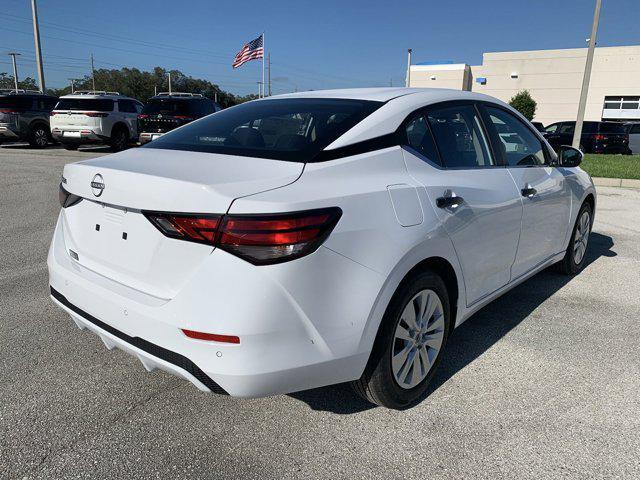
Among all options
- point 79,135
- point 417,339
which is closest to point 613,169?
point 417,339

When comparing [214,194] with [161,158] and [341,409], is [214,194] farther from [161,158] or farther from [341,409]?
[341,409]

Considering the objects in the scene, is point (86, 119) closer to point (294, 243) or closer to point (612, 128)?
point (294, 243)

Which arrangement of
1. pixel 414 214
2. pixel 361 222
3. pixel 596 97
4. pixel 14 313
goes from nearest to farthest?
pixel 361 222, pixel 414 214, pixel 14 313, pixel 596 97

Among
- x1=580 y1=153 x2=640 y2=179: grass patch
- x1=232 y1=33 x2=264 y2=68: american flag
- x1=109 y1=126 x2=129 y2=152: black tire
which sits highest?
x1=232 y1=33 x2=264 y2=68: american flag

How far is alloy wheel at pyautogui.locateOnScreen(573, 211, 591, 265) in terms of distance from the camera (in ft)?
15.5

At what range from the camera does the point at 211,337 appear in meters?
1.94

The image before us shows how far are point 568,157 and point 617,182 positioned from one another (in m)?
8.38

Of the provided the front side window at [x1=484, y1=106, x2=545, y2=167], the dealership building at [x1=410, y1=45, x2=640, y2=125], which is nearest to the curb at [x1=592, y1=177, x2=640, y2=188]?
the front side window at [x1=484, y1=106, x2=545, y2=167]

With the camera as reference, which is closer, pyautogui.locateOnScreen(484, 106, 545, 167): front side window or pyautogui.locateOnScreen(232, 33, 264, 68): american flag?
pyautogui.locateOnScreen(484, 106, 545, 167): front side window

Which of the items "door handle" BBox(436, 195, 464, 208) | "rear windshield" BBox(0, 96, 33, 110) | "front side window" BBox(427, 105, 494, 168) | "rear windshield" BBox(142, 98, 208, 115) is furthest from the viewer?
"rear windshield" BBox(0, 96, 33, 110)

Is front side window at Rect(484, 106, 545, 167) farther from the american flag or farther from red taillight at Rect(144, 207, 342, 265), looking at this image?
the american flag

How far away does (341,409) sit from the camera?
2.68 meters

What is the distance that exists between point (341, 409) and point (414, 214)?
A: 109 cm

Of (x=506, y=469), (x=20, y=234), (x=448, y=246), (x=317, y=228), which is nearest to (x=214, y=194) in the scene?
(x=317, y=228)
